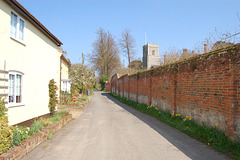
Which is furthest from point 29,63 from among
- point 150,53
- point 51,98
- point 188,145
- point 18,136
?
point 150,53

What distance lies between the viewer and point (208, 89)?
6.20 metres

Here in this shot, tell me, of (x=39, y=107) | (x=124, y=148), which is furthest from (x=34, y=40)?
(x=124, y=148)

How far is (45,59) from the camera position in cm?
941

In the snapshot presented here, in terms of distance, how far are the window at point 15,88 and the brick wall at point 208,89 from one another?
7.05m

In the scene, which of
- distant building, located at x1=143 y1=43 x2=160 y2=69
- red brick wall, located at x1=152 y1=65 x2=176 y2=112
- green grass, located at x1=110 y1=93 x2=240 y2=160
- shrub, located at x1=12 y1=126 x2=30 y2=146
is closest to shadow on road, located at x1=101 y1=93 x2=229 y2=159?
green grass, located at x1=110 y1=93 x2=240 y2=160

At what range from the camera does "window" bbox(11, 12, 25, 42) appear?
6449 millimetres

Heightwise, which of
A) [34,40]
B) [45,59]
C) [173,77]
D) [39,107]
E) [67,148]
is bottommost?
[67,148]

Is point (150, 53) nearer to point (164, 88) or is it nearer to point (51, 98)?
point (164, 88)

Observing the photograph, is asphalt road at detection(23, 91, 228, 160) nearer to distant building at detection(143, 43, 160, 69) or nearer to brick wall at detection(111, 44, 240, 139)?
brick wall at detection(111, 44, 240, 139)

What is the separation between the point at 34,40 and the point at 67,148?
543cm

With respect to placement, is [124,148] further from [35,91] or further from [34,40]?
[34,40]

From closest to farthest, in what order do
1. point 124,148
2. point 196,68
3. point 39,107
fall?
1. point 124,148
2. point 196,68
3. point 39,107

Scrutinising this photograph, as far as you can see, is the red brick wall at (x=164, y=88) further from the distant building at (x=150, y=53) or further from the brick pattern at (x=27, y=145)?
the distant building at (x=150, y=53)

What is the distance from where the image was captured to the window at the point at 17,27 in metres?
6.45
